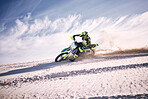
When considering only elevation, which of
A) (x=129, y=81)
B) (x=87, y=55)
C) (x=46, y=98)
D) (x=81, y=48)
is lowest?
(x=46, y=98)

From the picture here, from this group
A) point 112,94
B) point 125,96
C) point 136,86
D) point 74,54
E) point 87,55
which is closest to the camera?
point 125,96

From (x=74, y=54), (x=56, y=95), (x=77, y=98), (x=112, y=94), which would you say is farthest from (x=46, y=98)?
(x=74, y=54)

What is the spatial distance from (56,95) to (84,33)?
5.32 meters

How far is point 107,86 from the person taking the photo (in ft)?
6.00

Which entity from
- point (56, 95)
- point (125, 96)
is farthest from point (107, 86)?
point (56, 95)

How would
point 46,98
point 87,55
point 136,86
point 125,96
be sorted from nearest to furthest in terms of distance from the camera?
point 125,96, point 136,86, point 46,98, point 87,55

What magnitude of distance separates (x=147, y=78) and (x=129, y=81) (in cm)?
43

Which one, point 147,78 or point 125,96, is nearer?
point 125,96

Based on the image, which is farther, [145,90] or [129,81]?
[129,81]

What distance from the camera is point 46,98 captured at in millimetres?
1792

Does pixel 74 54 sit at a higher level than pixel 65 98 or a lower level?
higher

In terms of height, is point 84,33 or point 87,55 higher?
point 84,33

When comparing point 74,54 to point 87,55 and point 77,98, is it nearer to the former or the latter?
point 87,55

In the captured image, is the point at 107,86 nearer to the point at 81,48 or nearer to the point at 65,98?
the point at 65,98
